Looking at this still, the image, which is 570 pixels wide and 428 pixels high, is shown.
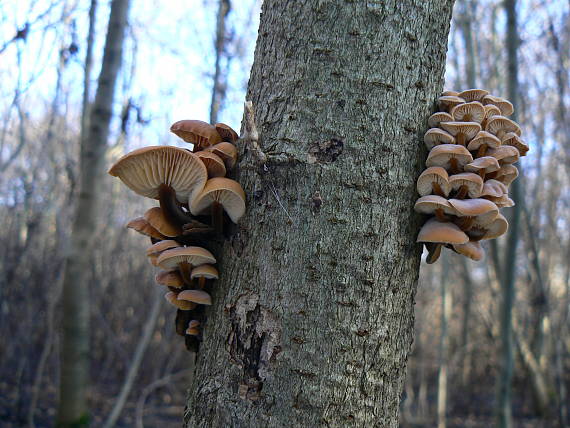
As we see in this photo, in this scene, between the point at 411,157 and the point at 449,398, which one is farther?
the point at 449,398

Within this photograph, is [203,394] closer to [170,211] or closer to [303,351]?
[303,351]

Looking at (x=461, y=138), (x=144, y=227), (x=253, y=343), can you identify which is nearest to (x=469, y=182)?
(x=461, y=138)

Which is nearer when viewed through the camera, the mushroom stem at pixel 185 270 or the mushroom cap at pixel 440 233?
the mushroom cap at pixel 440 233

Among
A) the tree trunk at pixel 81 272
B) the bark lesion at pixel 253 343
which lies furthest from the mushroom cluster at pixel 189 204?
the tree trunk at pixel 81 272

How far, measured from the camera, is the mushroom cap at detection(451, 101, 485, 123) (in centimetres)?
133

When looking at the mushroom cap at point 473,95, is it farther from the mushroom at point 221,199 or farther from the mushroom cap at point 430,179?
the mushroom at point 221,199

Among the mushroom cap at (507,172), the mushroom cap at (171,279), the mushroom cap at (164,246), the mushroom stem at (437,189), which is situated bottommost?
the mushroom cap at (171,279)

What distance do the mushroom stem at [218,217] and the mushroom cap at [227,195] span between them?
0.01 metres

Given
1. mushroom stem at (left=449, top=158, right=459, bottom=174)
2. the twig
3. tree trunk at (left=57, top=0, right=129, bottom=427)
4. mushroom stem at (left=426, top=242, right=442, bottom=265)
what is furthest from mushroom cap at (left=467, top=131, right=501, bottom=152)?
tree trunk at (left=57, top=0, right=129, bottom=427)

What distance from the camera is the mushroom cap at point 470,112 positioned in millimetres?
1325

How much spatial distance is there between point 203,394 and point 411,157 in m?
0.84

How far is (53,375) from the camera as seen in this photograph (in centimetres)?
666

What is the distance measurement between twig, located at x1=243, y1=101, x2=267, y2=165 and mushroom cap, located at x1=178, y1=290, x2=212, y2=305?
40cm

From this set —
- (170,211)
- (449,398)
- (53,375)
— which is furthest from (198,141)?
(449,398)
